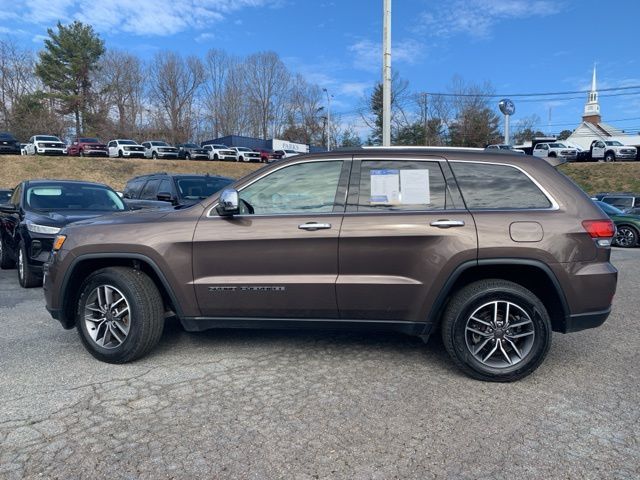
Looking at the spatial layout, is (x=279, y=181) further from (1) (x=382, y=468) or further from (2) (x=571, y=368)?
(2) (x=571, y=368)

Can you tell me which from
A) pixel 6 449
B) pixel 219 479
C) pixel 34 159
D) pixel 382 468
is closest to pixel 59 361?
pixel 6 449

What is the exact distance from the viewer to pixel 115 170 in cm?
3512

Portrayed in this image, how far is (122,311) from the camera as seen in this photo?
13.1 ft

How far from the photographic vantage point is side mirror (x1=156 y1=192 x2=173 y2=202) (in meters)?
8.95

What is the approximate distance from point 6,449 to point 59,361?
1466 mm

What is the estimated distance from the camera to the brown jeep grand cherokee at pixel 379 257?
3.60m

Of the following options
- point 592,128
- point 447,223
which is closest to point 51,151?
point 447,223

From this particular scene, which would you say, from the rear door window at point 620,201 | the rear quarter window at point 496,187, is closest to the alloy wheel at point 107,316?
the rear quarter window at point 496,187

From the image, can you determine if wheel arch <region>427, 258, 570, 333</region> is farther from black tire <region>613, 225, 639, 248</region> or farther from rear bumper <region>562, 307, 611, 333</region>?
black tire <region>613, 225, 639, 248</region>

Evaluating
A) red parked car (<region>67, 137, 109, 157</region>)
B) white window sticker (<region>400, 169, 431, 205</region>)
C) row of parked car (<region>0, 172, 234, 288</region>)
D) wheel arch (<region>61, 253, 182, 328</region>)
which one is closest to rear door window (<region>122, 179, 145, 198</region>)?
row of parked car (<region>0, 172, 234, 288</region>)

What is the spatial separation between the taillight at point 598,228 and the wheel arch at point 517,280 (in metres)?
0.44

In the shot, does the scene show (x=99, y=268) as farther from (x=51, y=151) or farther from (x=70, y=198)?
(x=51, y=151)

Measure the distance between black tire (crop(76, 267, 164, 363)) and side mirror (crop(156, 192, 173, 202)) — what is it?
5026mm

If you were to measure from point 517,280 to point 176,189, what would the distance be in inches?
270
